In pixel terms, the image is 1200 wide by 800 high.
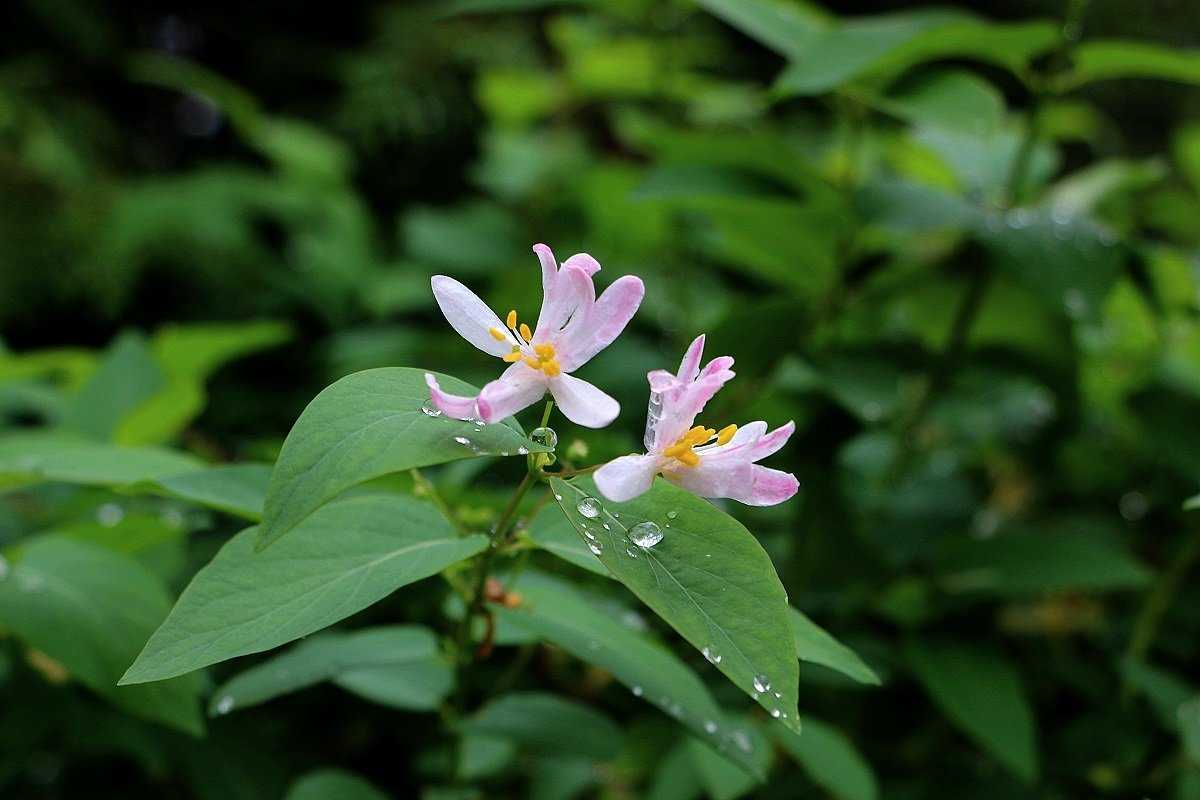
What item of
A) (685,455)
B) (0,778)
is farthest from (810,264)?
(0,778)

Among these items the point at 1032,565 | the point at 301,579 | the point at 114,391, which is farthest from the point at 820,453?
the point at 114,391

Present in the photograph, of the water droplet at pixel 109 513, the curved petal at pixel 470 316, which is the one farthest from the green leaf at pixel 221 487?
the water droplet at pixel 109 513

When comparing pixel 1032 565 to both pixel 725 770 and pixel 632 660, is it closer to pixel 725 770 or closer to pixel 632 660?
pixel 725 770

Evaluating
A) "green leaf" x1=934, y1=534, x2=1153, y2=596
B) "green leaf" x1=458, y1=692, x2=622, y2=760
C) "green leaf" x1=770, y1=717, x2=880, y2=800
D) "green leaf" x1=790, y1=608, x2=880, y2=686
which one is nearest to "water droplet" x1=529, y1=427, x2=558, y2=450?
"green leaf" x1=790, y1=608, x2=880, y2=686

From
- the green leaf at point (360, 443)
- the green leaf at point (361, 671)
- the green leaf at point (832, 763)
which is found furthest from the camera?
the green leaf at point (832, 763)

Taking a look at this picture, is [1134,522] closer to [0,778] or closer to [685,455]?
[685,455]

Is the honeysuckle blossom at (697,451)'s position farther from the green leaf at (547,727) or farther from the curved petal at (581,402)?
the green leaf at (547,727)

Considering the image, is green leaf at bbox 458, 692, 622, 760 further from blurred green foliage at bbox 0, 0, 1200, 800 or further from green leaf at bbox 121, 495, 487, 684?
green leaf at bbox 121, 495, 487, 684
